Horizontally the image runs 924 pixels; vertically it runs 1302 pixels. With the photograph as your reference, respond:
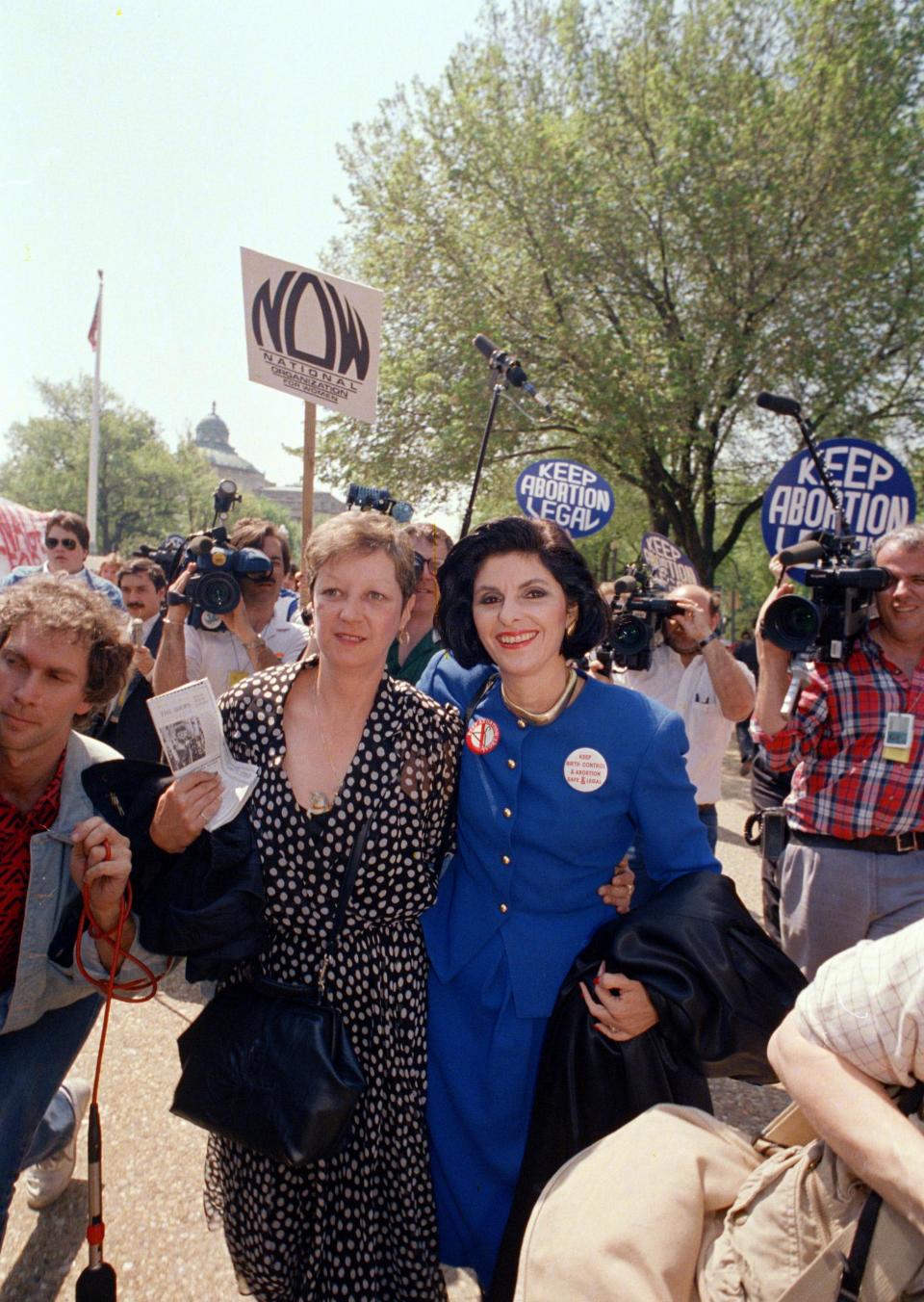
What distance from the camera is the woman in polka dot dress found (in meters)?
2.01

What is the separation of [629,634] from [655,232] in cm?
1310

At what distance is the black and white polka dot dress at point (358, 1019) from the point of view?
6.60 feet

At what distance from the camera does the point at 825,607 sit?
2918 millimetres

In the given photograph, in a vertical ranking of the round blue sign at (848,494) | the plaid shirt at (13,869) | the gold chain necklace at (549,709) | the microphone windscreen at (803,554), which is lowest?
the plaid shirt at (13,869)

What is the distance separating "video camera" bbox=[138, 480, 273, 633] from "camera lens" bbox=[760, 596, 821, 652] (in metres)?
2.02

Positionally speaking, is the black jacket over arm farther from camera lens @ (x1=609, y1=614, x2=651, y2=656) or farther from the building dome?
the building dome

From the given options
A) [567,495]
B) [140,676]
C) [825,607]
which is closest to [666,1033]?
[825,607]

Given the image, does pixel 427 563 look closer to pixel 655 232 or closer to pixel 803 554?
pixel 803 554

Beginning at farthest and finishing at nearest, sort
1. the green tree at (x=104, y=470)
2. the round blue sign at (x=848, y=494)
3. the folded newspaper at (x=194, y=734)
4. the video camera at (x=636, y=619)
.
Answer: the green tree at (x=104, y=470), the round blue sign at (x=848, y=494), the video camera at (x=636, y=619), the folded newspaper at (x=194, y=734)

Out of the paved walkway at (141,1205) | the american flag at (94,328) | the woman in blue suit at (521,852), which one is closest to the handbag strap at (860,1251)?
the woman in blue suit at (521,852)

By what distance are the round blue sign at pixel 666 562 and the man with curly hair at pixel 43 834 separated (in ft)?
14.7

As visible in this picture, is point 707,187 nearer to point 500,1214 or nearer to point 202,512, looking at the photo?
point 500,1214

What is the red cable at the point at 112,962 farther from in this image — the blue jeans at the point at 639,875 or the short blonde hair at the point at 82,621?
the blue jeans at the point at 639,875

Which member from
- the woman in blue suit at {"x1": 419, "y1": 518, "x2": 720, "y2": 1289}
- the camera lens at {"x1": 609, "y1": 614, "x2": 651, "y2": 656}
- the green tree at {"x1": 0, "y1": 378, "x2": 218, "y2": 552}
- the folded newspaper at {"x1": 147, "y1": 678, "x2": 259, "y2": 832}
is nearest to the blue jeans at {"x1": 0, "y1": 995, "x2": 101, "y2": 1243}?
Answer: the folded newspaper at {"x1": 147, "y1": 678, "x2": 259, "y2": 832}
